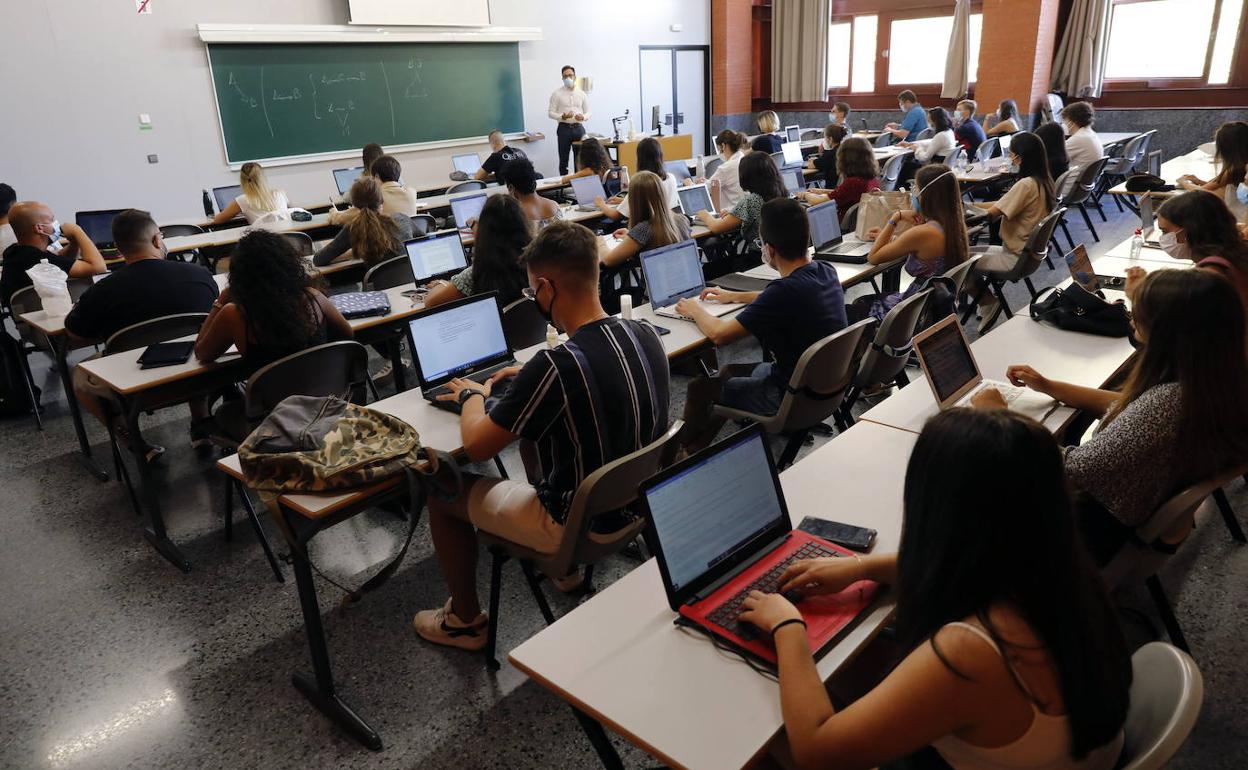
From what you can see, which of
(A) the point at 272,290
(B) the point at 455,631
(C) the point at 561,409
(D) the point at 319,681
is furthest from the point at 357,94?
(C) the point at 561,409

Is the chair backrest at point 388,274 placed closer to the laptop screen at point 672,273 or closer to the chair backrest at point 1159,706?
the laptop screen at point 672,273

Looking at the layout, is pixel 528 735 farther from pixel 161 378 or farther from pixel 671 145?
pixel 671 145

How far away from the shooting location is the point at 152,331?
356 cm

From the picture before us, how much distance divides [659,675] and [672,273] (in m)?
2.65

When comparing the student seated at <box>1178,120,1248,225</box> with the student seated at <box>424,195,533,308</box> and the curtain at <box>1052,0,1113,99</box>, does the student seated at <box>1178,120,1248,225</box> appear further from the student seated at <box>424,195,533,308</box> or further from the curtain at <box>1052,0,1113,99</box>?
the curtain at <box>1052,0,1113,99</box>

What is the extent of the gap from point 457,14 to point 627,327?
9.22 metres

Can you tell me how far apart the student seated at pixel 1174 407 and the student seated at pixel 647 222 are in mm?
2821

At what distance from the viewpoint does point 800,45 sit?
1320 centimetres

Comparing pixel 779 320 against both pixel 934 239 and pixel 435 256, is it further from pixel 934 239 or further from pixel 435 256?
pixel 435 256

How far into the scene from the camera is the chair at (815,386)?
111 inches

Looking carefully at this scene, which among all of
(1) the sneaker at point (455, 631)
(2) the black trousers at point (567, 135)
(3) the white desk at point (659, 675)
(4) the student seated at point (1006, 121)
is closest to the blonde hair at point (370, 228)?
(1) the sneaker at point (455, 631)

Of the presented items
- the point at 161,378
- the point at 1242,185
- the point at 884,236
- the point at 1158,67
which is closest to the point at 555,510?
the point at 161,378

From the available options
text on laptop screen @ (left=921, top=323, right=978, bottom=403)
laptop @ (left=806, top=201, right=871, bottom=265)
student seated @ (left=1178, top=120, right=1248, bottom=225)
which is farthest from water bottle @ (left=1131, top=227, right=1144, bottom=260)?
text on laptop screen @ (left=921, top=323, right=978, bottom=403)

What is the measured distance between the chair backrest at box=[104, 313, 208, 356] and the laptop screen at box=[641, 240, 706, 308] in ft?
6.66
